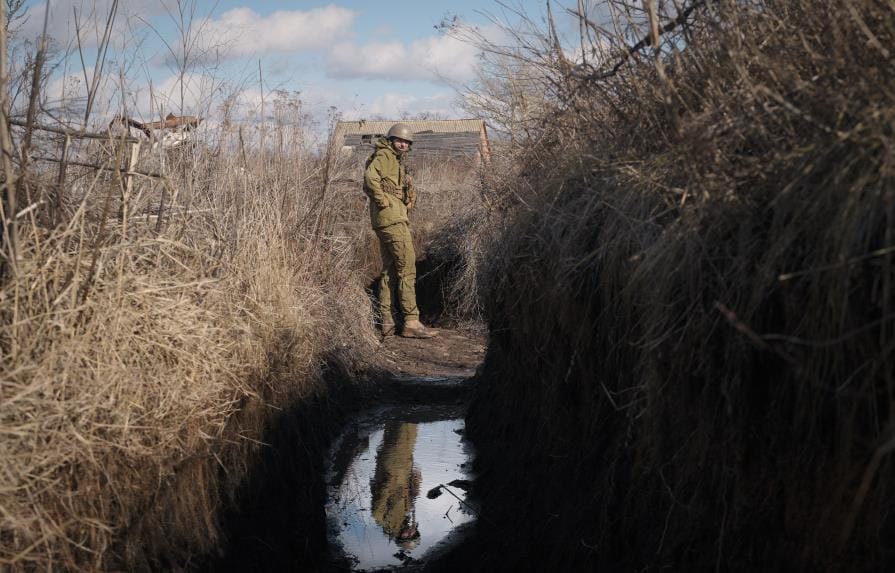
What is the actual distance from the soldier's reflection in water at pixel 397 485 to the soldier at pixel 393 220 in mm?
3249

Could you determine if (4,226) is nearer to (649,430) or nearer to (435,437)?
(649,430)

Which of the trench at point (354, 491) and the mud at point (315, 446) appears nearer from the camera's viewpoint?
the mud at point (315, 446)

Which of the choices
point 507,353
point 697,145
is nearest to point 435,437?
point 507,353

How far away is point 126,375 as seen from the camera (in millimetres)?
3990

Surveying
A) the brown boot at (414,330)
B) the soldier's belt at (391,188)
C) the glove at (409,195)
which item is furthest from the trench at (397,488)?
the glove at (409,195)

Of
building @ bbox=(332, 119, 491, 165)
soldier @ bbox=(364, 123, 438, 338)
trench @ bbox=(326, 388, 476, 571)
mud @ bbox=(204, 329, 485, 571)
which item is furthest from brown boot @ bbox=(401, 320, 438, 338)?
building @ bbox=(332, 119, 491, 165)

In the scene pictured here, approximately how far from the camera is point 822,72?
314 cm

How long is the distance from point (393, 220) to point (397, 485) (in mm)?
4947

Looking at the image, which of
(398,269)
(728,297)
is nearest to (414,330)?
(398,269)

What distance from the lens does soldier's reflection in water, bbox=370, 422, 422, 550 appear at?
6.13 metres

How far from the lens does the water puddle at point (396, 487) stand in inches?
232

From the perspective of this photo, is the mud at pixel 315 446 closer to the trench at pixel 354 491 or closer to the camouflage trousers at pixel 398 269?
the trench at pixel 354 491

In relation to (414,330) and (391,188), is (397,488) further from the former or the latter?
(391,188)

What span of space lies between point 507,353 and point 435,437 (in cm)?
191
